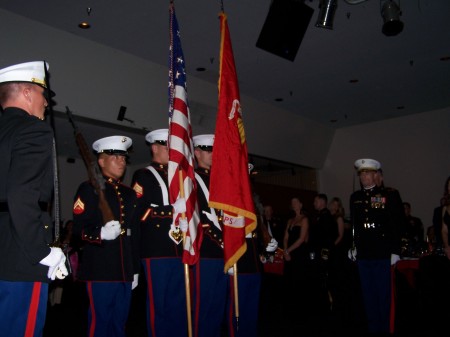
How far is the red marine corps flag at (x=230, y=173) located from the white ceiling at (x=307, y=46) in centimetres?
285

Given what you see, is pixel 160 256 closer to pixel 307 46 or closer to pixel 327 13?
pixel 327 13

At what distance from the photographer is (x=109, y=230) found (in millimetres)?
2924

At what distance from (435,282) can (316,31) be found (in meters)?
3.91

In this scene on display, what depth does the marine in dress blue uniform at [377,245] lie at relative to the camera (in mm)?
4324

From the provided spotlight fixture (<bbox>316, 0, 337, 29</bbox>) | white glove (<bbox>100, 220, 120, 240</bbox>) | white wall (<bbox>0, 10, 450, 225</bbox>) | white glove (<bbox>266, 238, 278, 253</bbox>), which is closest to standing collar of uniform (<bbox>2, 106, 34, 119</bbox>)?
white glove (<bbox>100, 220, 120, 240</bbox>)

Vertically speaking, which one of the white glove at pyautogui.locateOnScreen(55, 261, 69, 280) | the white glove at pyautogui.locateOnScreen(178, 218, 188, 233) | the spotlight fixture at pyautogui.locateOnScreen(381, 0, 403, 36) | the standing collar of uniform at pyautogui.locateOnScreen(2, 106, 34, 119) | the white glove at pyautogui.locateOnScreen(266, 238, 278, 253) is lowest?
the white glove at pyautogui.locateOnScreen(55, 261, 69, 280)

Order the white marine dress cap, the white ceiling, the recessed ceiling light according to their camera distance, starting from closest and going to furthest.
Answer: the white marine dress cap
the white ceiling
the recessed ceiling light

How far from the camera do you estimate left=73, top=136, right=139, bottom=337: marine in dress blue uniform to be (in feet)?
9.57

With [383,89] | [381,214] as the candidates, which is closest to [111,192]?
[381,214]

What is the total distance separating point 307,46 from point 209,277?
17.0 ft

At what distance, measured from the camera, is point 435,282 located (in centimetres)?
519

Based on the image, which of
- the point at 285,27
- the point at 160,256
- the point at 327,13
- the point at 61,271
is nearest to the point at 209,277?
the point at 160,256

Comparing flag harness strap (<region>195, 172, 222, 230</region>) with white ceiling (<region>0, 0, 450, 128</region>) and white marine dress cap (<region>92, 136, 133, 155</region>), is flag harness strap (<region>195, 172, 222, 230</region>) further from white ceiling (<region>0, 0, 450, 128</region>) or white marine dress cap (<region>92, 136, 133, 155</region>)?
white ceiling (<region>0, 0, 450, 128</region>)

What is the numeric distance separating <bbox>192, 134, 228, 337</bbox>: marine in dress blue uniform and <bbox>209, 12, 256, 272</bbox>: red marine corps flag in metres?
0.19
